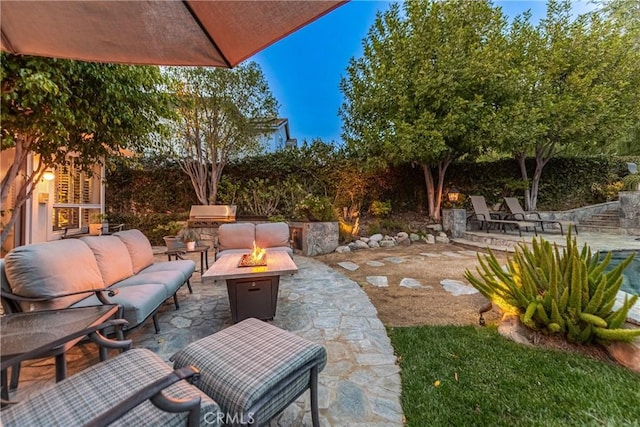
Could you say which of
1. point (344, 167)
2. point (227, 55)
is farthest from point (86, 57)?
point (344, 167)

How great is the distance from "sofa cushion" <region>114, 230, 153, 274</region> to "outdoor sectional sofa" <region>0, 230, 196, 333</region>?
2 cm

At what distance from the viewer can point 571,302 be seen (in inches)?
85.9

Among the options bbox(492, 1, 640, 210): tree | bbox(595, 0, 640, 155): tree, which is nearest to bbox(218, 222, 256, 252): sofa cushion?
bbox(492, 1, 640, 210): tree

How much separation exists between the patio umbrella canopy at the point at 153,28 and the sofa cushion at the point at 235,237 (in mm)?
3326

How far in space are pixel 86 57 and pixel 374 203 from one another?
750cm

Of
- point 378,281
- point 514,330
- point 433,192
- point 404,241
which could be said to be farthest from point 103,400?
point 433,192

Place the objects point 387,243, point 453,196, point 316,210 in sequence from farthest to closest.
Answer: point 453,196 → point 387,243 → point 316,210

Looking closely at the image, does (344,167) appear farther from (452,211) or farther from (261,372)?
(261,372)

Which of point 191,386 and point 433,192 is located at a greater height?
point 433,192

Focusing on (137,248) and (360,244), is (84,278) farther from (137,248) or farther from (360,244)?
(360,244)

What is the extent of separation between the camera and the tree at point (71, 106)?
8.39 ft

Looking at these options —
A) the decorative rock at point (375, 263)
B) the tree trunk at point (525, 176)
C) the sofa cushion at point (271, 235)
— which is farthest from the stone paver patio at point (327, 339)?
the tree trunk at point (525, 176)

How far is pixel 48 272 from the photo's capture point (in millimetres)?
2053

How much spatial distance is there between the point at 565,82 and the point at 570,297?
28.1 ft
